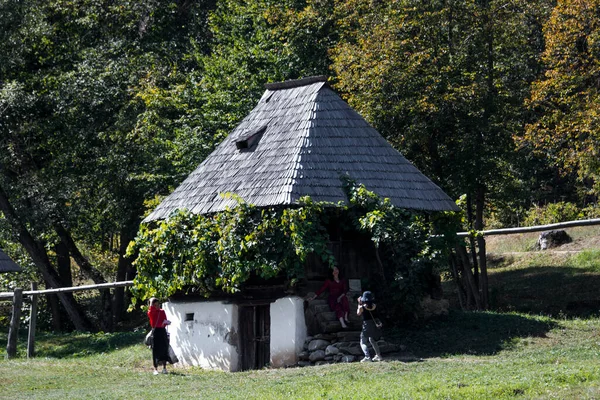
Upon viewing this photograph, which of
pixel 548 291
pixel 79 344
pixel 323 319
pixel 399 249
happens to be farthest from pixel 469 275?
pixel 79 344

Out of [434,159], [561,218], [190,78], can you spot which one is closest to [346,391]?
[434,159]

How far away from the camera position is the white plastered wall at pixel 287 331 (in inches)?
675

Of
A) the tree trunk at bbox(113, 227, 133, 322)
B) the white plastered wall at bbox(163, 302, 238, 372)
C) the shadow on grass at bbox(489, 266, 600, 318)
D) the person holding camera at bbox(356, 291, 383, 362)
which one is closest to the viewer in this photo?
the person holding camera at bbox(356, 291, 383, 362)

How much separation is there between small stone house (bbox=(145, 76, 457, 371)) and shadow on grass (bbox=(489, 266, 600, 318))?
5484mm

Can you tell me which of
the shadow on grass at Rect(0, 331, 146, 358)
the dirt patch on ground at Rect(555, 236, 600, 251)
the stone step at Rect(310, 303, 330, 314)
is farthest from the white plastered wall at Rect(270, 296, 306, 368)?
the dirt patch on ground at Rect(555, 236, 600, 251)

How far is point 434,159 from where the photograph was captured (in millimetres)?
23891

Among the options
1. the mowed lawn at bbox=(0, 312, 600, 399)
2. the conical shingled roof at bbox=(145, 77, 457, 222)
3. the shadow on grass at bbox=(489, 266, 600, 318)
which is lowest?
the mowed lawn at bbox=(0, 312, 600, 399)

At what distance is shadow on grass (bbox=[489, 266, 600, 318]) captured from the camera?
894 inches

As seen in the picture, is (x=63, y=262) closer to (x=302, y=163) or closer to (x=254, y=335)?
(x=254, y=335)

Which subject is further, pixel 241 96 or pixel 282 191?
pixel 241 96

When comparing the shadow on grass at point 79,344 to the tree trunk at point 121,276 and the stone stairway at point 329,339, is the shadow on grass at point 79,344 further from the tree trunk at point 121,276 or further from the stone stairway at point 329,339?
the stone stairway at point 329,339

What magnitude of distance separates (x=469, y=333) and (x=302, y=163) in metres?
4.47

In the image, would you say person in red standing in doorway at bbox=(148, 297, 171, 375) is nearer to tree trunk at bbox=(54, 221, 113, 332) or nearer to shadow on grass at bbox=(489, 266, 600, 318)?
shadow on grass at bbox=(489, 266, 600, 318)

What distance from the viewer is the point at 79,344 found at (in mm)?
24734
